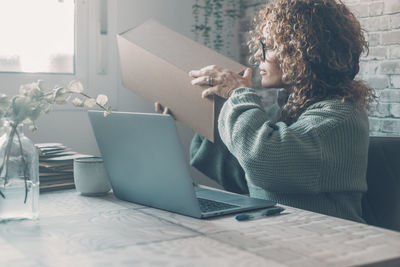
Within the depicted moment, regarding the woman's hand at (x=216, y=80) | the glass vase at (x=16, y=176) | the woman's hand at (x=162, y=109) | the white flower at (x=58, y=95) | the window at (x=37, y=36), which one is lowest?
the glass vase at (x=16, y=176)

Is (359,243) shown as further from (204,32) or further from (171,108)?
(204,32)

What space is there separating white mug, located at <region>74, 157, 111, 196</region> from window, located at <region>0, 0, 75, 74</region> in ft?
3.27

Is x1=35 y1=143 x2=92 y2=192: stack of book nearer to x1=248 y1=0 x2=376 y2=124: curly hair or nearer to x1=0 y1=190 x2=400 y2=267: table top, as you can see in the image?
x1=0 y1=190 x2=400 y2=267: table top

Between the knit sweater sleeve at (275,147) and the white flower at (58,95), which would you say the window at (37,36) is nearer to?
the white flower at (58,95)

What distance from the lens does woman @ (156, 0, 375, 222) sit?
142 cm

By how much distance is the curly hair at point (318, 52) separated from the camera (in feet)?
5.33

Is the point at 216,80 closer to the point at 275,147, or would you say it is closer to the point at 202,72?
the point at 202,72

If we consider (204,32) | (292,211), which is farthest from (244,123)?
(204,32)

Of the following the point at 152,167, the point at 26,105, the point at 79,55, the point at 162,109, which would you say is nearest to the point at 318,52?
the point at 162,109

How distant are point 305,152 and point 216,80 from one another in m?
0.32

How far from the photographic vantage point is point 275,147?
140cm

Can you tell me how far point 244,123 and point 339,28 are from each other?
0.47 m

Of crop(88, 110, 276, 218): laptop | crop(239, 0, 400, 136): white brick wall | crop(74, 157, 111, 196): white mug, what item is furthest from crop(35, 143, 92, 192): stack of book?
crop(239, 0, 400, 136): white brick wall

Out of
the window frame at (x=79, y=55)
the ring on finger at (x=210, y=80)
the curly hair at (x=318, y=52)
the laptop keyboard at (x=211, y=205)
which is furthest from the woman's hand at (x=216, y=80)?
the window frame at (x=79, y=55)
